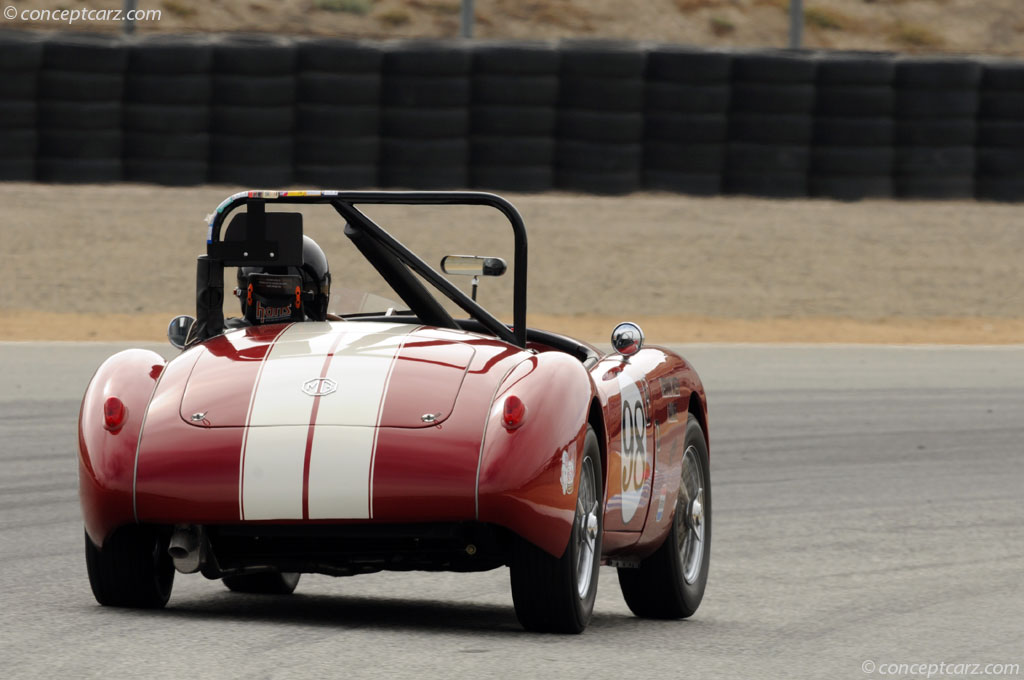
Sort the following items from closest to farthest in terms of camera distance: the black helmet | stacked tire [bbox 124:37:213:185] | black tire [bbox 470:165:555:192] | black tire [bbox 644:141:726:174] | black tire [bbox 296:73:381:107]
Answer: the black helmet → stacked tire [bbox 124:37:213:185] → black tire [bbox 296:73:381:107] → black tire [bbox 470:165:555:192] → black tire [bbox 644:141:726:174]

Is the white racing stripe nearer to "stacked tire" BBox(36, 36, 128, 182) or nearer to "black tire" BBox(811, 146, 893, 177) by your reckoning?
"stacked tire" BBox(36, 36, 128, 182)

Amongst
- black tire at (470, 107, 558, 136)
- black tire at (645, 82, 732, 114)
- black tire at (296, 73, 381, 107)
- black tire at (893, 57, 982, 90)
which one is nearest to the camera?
black tire at (296, 73, 381, 107)

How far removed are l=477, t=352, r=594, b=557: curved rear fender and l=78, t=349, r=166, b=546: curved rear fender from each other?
1000 millimetres

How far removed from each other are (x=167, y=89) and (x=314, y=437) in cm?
1684

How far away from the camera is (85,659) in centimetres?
496

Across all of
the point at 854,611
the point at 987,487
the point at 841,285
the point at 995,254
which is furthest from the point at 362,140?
the point at 854,611

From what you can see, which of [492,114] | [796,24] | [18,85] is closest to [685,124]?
[492,114]

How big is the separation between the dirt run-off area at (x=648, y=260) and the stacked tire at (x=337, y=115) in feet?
3.84

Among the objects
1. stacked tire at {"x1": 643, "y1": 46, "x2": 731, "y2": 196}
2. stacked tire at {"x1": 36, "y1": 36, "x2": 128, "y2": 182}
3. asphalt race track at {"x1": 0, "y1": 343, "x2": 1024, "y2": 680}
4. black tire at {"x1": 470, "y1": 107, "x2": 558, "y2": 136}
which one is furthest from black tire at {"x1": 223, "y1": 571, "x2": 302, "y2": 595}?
stacked tire at {"x1": 643, "y1": 46, "x2": 731, "y2": 196}

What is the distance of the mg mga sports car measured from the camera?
5418mm

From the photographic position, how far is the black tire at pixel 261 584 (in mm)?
6992

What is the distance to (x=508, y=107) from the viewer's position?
73.4 feet

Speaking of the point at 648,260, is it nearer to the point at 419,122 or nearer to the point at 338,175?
the point at 419,122

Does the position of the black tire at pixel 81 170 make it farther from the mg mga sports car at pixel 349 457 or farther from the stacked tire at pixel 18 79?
the mg mga sports car at pixel 349 457
